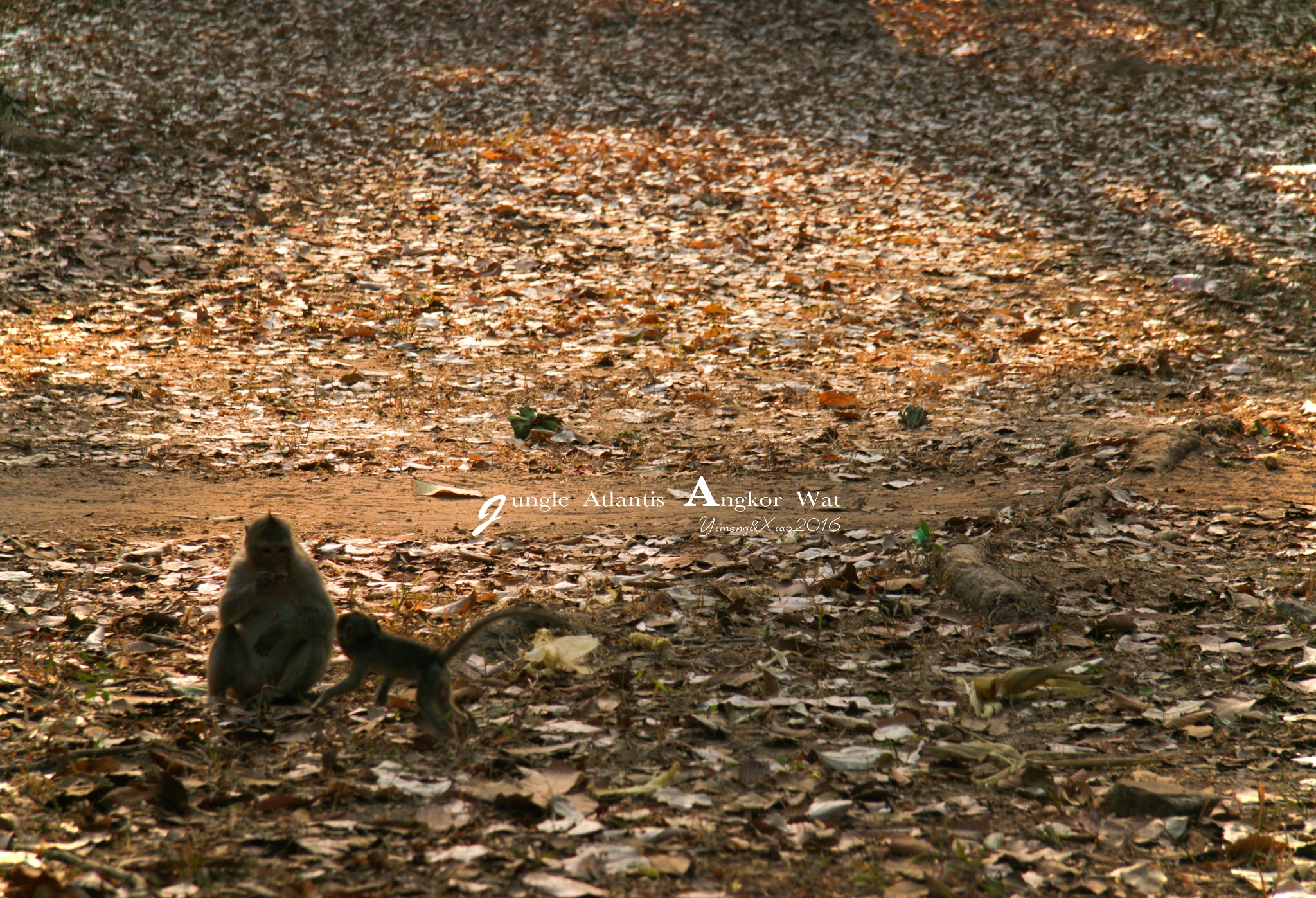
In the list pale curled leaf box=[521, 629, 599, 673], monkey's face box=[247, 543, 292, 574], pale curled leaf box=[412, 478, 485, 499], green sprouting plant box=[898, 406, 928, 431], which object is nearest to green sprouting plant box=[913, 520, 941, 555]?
green sprouting plant box=[898, 406, 928, 431]

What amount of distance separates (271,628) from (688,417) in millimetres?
4899

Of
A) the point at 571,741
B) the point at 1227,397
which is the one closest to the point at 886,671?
the point at 571,741

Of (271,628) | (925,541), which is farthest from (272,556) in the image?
(925,541)

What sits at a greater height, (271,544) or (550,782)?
(271,544)

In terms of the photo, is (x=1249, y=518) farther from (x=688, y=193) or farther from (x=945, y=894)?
(x=688, y=193)

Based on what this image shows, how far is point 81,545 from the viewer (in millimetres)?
6141

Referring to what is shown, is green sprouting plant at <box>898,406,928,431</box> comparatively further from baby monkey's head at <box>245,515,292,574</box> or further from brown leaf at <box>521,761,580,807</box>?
baby monkey's head at <box>245,515,292,574</box>

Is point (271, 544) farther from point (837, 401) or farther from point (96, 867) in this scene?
point (837, 401)

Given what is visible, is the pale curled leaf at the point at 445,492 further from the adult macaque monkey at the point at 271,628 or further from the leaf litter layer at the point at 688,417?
the adult macaque monkey at the point at 271,628

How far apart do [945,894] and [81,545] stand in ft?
17.0

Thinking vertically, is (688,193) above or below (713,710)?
above

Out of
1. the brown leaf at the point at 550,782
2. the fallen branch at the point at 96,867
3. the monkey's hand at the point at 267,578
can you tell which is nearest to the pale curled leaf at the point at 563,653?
the brown leaf at the point at 550,782

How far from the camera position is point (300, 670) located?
4.46 m

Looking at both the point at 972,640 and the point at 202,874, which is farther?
the point at 972,640
